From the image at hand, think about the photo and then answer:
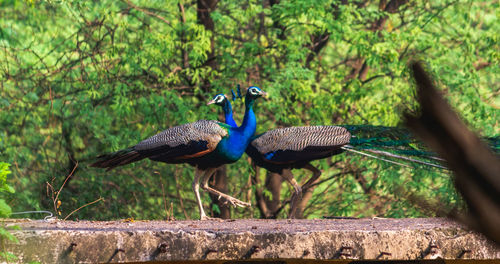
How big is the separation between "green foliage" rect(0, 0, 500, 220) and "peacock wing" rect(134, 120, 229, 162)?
1857 millimetres

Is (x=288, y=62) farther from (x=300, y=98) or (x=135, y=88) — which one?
(x=135, y=88)

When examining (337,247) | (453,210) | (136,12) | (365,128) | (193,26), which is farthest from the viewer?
(136,12)

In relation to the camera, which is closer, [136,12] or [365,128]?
[365,128]

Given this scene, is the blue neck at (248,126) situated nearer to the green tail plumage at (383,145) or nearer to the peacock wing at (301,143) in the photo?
the peacock wing at (301,143)

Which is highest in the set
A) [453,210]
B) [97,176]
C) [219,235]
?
[453,210]

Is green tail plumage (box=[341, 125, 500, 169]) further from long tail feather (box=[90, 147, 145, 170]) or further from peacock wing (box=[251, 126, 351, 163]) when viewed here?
long tail feather (box=[90, 147, 145, 170])

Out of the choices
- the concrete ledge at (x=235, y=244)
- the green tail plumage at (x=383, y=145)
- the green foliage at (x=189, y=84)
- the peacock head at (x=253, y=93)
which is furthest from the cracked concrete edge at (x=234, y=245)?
the green foliage at (x=189, y=84)

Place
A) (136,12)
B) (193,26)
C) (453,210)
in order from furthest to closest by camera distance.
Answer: (136,12), (193,26), (453,210)

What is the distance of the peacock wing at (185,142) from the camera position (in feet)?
24.1

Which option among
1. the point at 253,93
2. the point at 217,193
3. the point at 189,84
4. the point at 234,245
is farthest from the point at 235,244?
the point at 189,84

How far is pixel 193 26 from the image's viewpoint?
31.8 feet

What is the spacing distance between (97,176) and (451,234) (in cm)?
763

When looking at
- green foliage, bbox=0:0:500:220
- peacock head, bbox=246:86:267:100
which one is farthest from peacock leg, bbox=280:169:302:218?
green foliage, bbox=0:0:500:220

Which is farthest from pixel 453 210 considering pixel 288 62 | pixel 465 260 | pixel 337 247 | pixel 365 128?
pixel 288 62
